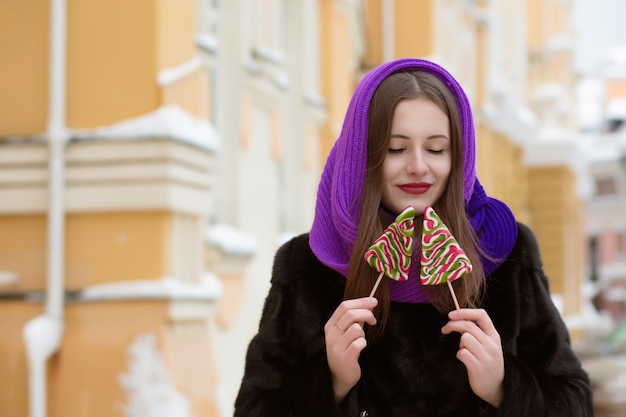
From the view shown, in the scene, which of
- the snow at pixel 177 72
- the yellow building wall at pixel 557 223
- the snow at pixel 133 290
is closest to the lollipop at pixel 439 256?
the snow at pixel 133 290

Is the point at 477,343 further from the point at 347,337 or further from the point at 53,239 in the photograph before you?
the point at 53,239

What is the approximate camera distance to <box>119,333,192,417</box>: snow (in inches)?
229

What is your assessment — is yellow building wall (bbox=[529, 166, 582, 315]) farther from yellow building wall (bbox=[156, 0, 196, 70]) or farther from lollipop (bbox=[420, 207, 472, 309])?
lollipop (bbox=[420, 207, 472, 309])

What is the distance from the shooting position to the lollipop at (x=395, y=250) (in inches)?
106

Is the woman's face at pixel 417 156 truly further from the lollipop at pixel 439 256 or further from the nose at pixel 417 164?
the lollipop at pixel 439 256

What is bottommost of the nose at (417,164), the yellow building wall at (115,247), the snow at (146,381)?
the snow at (146,381)

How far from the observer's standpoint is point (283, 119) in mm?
8727

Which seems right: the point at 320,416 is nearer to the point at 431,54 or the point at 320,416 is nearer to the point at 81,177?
the point at 81,177

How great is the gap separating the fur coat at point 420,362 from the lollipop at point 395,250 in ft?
0.64

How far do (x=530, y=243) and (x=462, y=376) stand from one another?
14.4 inches

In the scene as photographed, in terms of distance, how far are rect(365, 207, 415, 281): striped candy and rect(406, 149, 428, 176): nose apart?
0.11m

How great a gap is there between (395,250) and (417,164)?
225 millimetres

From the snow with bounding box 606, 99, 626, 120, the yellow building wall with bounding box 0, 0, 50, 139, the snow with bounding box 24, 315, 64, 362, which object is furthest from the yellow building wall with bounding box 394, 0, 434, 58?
the snow with bounding box 606, 99, 626, 120

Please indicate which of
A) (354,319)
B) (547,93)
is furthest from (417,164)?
(547,93)
